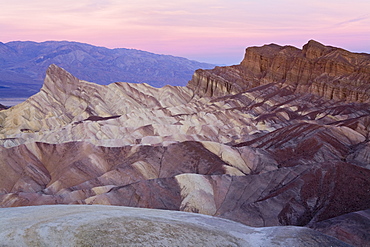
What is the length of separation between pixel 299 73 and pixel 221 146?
114 feet

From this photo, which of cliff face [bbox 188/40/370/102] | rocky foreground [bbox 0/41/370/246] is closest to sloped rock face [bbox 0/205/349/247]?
rocky foreground [bbox 0/41/370/246]

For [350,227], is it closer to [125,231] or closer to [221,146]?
[125,231]

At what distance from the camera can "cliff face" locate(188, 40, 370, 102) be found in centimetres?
5656

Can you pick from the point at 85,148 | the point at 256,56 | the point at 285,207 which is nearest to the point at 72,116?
the point at 85,148

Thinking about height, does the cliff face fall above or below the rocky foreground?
above

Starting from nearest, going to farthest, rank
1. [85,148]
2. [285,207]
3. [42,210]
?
[42,210] < [285,207] < [85,148]

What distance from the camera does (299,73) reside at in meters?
64.2

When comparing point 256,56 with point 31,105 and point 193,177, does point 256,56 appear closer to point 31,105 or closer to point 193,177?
point 31,105

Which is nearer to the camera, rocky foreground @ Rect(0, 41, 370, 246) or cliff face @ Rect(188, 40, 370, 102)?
rocky foreground @ Rect(0, 41, 370, 246)

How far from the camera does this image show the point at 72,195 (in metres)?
26.0

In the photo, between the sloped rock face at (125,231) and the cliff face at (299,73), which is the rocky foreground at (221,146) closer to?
the cliff face at (299,73)

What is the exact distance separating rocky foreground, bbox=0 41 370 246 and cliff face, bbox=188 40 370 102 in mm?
185

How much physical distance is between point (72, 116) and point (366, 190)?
4447 cm

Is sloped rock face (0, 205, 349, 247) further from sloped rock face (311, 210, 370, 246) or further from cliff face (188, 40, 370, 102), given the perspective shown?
cliff face (188, 40, 370, 102)
